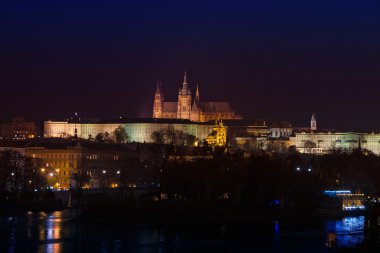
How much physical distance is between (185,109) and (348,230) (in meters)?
138

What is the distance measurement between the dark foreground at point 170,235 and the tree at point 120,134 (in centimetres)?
9299

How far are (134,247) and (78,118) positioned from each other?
132m

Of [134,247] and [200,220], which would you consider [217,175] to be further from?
[134,247]

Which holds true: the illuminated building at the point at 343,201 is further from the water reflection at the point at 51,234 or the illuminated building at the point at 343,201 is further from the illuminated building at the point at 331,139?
the illuminated building at the point at 331,139

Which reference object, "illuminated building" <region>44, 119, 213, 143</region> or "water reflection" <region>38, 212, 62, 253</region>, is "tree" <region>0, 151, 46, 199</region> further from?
"illuminated building" <region>44, 119, 213, 143</region>

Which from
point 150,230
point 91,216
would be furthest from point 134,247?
point 91,216

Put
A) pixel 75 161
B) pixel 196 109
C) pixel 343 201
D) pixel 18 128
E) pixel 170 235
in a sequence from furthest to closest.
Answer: pixel 196 109 → pixel 18 128 → pixel 75 161 → pixel 343 201 → pixel 170 235

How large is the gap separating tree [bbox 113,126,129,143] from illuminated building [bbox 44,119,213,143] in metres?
1.54

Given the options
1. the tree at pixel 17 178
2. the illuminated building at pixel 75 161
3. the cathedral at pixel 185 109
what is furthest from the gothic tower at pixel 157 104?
the tree at pixel 17 178

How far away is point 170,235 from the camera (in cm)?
5538

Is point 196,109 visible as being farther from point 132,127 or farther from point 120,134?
point 120,134

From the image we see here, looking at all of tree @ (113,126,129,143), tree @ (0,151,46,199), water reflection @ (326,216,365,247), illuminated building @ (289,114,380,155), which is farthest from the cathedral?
water reflection @ (326,216,365,247)

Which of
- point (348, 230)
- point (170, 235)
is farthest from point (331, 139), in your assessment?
point (170, 235)

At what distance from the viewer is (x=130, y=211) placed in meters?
61.6
